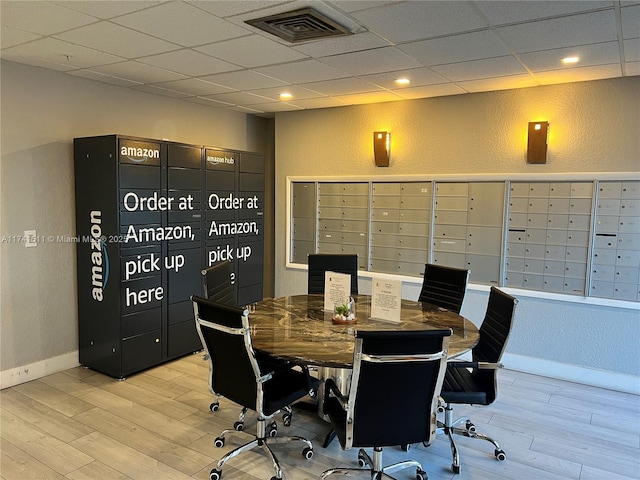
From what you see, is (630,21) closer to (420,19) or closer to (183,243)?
(420,19)

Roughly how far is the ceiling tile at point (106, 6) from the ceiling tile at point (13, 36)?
66 cm

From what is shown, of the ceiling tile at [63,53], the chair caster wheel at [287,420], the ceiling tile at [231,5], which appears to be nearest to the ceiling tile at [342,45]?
the ceiling tile at [231,5]

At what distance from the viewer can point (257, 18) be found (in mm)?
2547

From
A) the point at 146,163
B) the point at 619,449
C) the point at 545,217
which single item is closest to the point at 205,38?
the point at 146,163

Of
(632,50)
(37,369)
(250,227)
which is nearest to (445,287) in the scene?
(632,50)

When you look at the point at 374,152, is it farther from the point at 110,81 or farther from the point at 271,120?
the point at 110,81

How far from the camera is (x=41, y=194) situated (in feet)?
12.5

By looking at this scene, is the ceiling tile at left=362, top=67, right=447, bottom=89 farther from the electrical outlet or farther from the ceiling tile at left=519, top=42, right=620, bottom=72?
the electrical outlet

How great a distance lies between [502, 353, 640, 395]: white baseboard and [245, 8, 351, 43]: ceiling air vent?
3.36 m

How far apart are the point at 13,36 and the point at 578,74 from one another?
4147 millimetres

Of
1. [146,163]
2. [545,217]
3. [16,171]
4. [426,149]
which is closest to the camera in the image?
[16,171]

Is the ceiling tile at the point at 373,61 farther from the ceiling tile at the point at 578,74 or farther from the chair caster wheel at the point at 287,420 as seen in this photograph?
the chair caster wheel at the point at 287,420

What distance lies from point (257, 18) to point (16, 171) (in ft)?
8.14

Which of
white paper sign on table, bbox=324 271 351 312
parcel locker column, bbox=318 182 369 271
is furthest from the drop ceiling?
white paper sign on table, bbox=324 271 351 312
